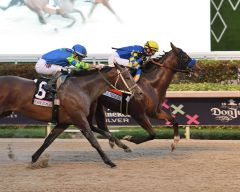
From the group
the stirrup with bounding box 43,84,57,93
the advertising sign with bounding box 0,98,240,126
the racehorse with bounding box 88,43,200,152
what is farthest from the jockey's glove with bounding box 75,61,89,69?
the advertising sign with bounding box 0,98,240,126

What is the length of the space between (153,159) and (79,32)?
13736 mm

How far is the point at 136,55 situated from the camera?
10.7 meters

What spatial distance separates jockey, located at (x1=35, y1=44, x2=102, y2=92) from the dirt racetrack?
1.15 m

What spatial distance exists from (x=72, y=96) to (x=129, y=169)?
1.13 m

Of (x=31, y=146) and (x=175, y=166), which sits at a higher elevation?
(x=175, y=166)

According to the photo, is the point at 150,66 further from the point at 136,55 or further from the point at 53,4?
the point at 53,4

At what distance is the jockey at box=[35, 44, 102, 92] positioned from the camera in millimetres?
9188

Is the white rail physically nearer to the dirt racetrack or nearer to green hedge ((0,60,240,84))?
green hedge ((0,60,240,84))

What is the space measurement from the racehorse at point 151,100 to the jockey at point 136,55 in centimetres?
10

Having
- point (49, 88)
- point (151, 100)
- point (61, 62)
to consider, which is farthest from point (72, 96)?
point (151, 100)

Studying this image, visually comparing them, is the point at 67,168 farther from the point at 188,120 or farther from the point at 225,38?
the point at 225,38

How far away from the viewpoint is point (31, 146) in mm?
11930

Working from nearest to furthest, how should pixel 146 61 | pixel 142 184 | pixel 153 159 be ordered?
1. pixel 142 184
2. pixel 153 159
3. pixel 146 61

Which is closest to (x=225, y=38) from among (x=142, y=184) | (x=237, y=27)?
(x=237, y=27)
